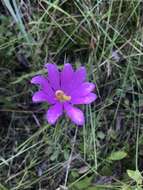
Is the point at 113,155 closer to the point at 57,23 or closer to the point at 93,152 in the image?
the point at 93,152

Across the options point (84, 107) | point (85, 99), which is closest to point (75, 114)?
point (85, 99)

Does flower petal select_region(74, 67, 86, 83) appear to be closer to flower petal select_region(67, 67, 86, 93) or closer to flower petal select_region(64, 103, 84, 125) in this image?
flower petal select_region(67, 67, 86, 93)

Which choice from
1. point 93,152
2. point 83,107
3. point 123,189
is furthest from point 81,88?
point 123,189

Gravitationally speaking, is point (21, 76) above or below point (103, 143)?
above

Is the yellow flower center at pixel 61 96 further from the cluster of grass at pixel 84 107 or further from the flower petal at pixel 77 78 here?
the cluster of grass at pixel 84 107

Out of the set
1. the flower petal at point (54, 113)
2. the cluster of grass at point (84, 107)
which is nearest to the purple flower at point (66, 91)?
the flower petal at point (54, 113)

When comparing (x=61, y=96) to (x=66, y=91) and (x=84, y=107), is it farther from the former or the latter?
(x=84, y=107)

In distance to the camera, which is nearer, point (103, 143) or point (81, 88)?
point (81, 88)
